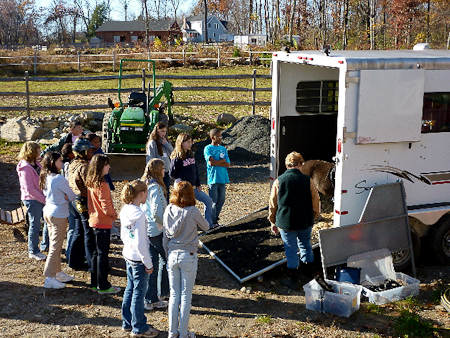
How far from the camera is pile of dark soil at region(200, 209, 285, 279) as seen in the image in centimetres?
640

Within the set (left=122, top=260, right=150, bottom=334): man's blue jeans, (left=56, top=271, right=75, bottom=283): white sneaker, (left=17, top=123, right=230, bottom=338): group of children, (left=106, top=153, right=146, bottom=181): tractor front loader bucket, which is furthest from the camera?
(left=106, top=153, right=146, bottom=181): tractor front loader bucket

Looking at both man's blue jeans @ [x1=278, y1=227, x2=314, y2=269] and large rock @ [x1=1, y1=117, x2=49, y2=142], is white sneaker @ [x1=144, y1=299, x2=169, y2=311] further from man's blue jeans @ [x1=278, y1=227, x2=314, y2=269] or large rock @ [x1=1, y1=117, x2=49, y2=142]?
large rock @ [x1=1, y1=117, x2=49, y2=142]

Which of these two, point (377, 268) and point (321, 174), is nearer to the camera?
point (377, 268)

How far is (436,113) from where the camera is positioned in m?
6.48

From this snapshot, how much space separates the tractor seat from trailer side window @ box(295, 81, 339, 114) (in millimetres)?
5265

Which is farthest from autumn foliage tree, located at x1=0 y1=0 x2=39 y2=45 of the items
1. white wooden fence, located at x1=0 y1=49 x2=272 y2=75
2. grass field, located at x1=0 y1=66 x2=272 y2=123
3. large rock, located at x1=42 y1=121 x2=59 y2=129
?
large rock, located at x1=42 y1=121 x2=59 y2=129

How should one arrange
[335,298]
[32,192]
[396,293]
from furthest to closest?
[32,192], [396,293], [335,298]

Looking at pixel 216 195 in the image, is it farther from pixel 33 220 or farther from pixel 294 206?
pixel 33 220

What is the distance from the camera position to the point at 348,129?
6.03 metres

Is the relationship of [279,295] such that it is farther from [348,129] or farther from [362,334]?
[348,129]

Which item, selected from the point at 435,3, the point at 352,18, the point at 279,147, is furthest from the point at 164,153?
the point at 352,18

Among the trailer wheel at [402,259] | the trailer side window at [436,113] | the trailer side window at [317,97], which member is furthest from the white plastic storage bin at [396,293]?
the trailer side window at [317,97]

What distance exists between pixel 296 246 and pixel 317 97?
3110 millimetres

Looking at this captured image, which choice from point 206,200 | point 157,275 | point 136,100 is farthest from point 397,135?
point 136,100
